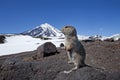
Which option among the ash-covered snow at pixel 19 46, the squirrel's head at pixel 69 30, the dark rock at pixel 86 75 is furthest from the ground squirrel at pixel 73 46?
the ash-covered snow at pixel 19 46

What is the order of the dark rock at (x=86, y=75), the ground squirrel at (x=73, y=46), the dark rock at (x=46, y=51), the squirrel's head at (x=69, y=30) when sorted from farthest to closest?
the dark rock at (x=46, y=51)
the squirrel's head at (x=69, y=30)
the ground squirrel at (x=73, y=46)
the dark rock at (x=86, y=75)

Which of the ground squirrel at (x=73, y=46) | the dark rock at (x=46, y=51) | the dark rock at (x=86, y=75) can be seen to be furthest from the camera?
the dark rock at (x=46, y=51)

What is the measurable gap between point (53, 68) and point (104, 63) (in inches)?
336

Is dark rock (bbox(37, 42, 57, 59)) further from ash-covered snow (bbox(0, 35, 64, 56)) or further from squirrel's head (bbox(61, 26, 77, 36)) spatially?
ash-covered snow (bbox(0, 35, 64, 56))

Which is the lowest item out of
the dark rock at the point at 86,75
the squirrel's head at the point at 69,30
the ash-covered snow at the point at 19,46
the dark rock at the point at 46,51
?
the dark rock at the point at 86,75

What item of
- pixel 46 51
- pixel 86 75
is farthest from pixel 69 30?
pixel 46 51

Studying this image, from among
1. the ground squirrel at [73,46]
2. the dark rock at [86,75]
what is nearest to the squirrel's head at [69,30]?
the ground squirrel at [73,46]

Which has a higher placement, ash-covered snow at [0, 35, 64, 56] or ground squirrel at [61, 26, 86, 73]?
ash-covered snow at [0, 35, 64, 56]

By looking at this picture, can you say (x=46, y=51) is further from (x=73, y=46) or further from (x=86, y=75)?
(x=86, y=75)

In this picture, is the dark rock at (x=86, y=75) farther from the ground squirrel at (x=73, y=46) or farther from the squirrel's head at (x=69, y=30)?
the squirrel's head at (x=69, y=30)

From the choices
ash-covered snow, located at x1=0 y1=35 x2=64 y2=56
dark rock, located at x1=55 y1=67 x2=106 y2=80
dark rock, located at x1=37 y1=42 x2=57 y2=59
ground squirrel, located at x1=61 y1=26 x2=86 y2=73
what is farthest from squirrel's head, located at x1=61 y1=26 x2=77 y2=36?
ash-covered snow, located at x1=0 y1=35 x2=64 y2=56

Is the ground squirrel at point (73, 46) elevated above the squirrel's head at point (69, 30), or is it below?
below

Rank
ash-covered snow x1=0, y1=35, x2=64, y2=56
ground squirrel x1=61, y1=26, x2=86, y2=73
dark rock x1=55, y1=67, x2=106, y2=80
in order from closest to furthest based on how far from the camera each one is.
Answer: dark rock x1=55, y1=67, x2=106, y2=80 < ground squirrel x1=61, y1=26, x2=86, y2=73 < ash-covered snow x1=0, y1=35, x2=64, y2=56

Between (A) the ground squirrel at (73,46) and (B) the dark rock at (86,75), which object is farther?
(A) the ground squirrel at (73,46)
